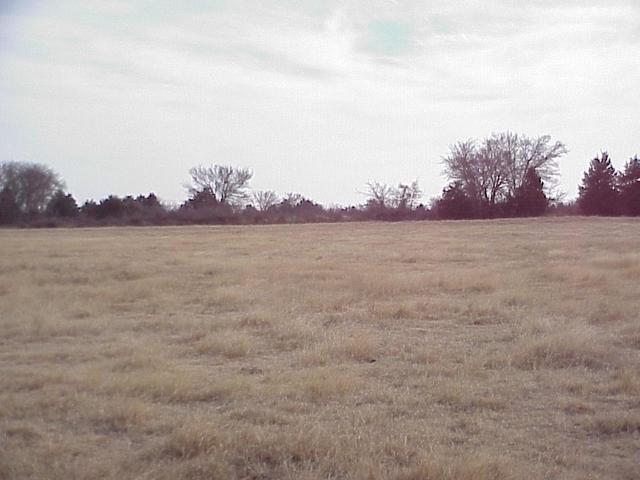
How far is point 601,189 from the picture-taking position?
6562cm

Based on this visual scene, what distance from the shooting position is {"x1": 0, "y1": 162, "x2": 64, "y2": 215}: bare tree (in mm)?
71375

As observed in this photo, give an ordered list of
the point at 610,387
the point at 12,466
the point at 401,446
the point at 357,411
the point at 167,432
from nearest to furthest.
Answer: the point at 12,466
the point at 401,446
the point at 167,432
the point at 357,411
the point at 610,387

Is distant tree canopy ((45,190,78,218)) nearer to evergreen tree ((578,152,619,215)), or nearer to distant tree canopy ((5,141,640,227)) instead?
distant tree canopy ((5,141,640,227))

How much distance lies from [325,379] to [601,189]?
65.0m

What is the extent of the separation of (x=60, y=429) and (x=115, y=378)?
1.43 m

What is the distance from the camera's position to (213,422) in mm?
5656

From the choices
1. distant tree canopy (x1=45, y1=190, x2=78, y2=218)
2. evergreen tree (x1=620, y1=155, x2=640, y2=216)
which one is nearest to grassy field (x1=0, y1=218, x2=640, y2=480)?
evergreen tree (x1=620, y1=155, x2=640, y2=216)

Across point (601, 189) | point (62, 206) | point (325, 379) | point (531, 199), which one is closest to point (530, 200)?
point (531, 199)

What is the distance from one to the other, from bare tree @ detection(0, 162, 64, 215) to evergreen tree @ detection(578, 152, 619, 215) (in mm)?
56371

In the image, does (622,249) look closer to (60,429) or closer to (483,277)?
(483,277)

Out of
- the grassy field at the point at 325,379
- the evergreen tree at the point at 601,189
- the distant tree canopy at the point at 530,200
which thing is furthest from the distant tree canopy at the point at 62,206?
the grassy field at the point at 325,379

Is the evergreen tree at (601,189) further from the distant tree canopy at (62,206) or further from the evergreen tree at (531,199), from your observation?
the distant tree canopy at (62,206)

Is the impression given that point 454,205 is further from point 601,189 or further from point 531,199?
point 601,189

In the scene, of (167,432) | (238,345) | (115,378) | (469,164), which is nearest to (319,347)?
(238,345)
